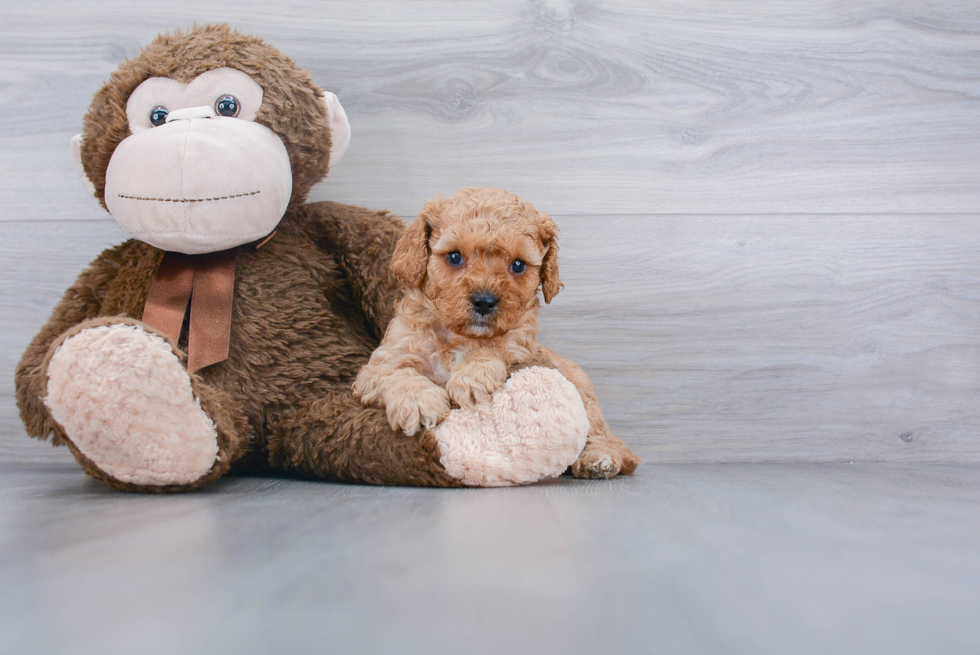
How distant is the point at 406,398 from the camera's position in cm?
104

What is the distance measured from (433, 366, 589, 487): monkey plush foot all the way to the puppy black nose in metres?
0.12

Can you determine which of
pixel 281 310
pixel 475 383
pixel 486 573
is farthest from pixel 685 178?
pixel 486 573

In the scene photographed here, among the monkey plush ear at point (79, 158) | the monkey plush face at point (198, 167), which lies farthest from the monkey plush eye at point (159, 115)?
the monkey plush ear at point (79, 158)

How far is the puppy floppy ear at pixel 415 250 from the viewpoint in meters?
1.12

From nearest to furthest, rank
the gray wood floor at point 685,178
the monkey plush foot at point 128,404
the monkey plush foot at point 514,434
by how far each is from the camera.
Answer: the monkey plush foot at point 128,404 → the monkey plush foot at point 514,434 → the gray wood floor at point 685,178

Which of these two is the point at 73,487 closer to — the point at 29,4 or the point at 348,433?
the point at 348,433

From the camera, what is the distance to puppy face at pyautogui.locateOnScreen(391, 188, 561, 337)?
3.46 ft

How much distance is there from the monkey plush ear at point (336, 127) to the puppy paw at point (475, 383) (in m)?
0.53

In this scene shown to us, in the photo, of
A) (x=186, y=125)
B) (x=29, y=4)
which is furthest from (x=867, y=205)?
(x=29, y=4)

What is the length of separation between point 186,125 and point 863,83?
57.7 inches

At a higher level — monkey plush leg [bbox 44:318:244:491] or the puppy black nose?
the puppy black nose

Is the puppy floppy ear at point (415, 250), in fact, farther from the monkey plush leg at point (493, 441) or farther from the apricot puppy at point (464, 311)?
the monkey plush leg at point (493, 441)

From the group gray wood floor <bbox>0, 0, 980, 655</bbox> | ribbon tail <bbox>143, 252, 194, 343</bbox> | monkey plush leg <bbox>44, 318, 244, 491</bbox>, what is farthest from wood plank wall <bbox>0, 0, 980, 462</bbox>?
monkey plush leg <bbox>44, 318, 244, 491</bbox>

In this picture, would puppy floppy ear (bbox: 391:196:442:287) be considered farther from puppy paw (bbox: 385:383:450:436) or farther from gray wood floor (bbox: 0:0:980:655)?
gray wood floor (bbox: 0:0:980:655)
